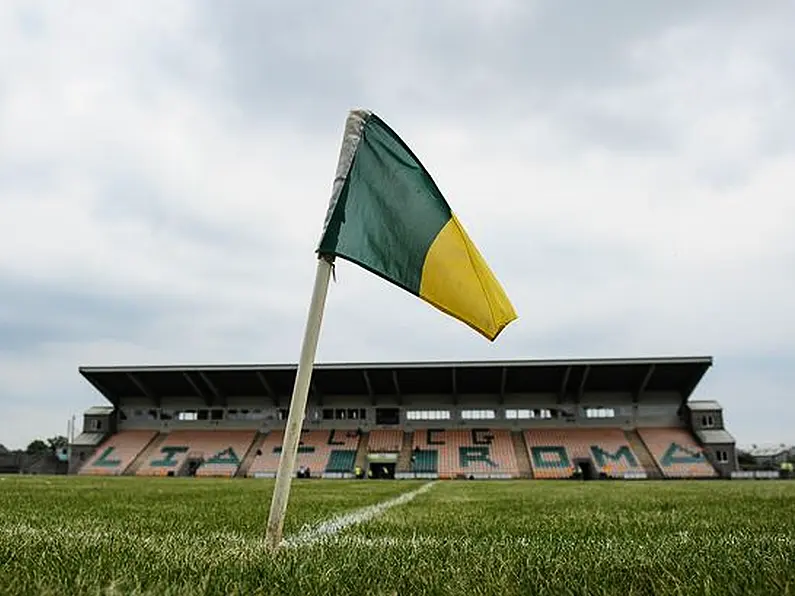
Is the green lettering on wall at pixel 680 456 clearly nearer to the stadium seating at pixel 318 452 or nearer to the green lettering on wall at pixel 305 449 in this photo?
the stadium seating at pixel 318 452

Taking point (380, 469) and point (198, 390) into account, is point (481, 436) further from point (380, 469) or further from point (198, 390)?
point (198, 390)

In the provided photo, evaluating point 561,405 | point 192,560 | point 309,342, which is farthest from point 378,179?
point 561,405

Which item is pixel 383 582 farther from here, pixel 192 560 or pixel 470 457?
pixel 470 457

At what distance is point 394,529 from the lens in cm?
516

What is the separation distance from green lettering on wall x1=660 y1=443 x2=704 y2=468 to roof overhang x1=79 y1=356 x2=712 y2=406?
471cm

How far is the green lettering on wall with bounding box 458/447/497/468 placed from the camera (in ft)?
145

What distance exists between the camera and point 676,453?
1742 inches

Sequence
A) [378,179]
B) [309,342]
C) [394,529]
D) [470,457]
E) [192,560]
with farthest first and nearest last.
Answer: [470,457]
[394,529]
[378,179]
[309,342]
[192,560]

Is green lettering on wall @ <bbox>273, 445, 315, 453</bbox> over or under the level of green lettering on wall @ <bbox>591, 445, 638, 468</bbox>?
over

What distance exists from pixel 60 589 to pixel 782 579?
2.13 m

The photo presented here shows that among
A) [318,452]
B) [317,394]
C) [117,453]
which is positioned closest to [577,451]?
[318,452]

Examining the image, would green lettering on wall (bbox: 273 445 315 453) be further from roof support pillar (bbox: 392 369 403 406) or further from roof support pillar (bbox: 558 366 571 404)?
roof support pillar (bbox: 558 366 571 404)

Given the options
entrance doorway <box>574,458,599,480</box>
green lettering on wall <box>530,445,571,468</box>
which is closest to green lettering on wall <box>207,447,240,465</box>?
green lettering on wall <box>530,445,571,468</box>

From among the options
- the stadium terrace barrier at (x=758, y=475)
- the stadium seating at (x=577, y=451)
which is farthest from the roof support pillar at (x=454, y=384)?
the stadium terrace barrier at (x=758, y=475)
